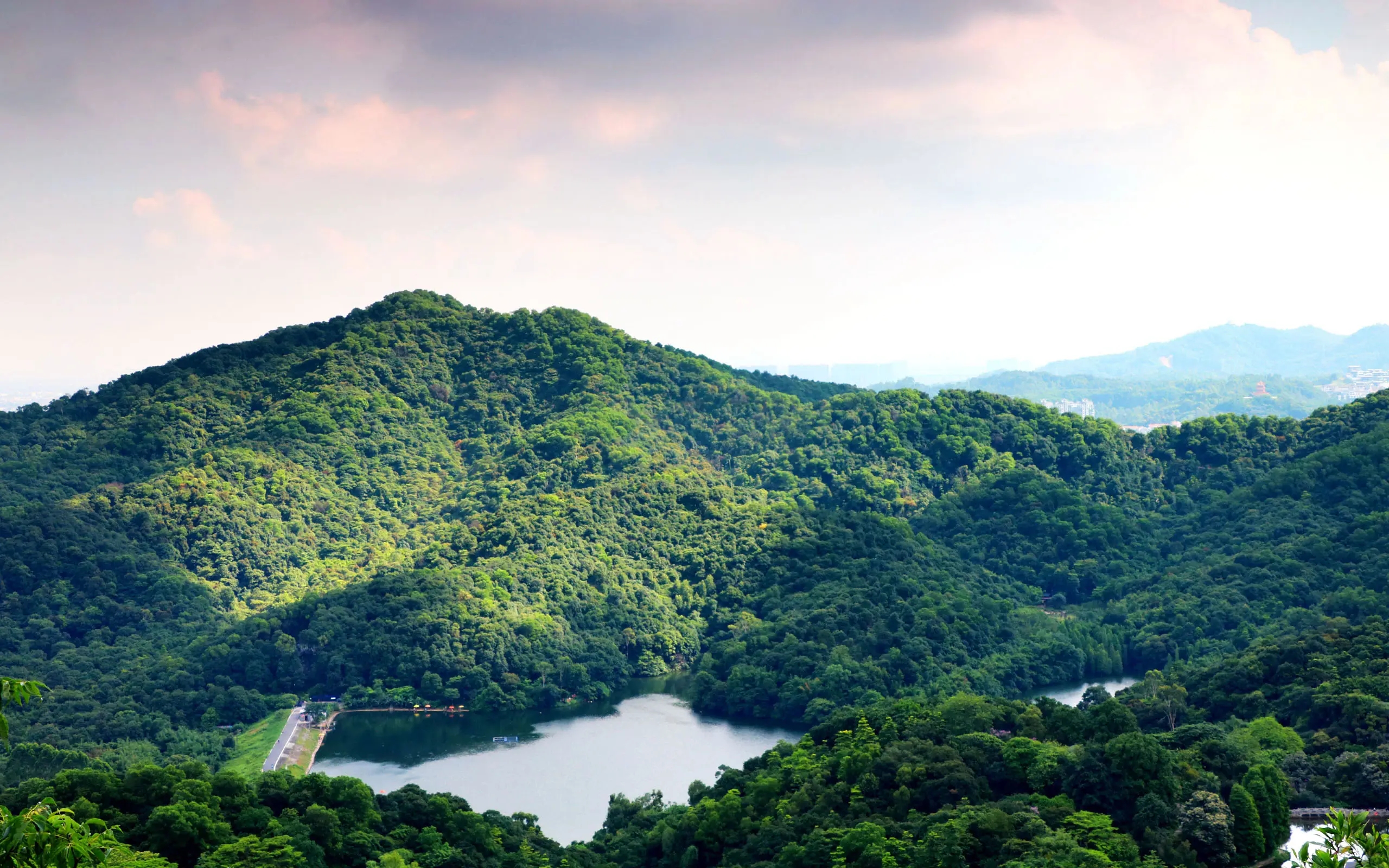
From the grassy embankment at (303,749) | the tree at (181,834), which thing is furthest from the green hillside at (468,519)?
the tree at (181,834)

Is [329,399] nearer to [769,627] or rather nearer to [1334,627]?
[769,627]

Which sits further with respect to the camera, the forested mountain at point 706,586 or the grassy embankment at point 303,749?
the grassy embankment at point 303,749

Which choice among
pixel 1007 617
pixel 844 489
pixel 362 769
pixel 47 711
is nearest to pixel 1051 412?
pixel 844 489

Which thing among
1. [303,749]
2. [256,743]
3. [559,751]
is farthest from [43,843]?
[256,743]

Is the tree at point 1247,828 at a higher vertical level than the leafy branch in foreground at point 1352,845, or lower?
lower

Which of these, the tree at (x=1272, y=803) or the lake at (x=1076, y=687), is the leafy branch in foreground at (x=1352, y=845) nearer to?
the tree at (x=1272, y=803)

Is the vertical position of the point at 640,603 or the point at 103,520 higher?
the point at 103,520

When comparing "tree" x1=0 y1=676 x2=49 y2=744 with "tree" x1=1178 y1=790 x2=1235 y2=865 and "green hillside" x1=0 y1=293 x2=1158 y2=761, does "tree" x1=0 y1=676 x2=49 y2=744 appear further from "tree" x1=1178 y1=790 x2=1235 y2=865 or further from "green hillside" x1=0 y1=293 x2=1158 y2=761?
"green hillside" x1=0 y1=293 x2=1158 y2=761
